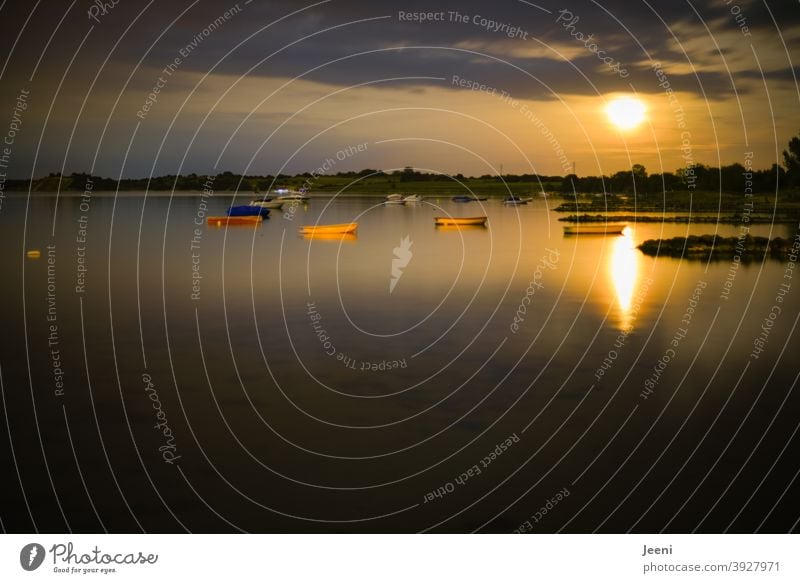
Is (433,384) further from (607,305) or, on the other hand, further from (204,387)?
(607,305)

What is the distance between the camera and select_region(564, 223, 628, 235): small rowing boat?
217 feet

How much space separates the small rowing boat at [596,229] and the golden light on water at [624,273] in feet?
12.3

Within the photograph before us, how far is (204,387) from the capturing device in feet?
64.7

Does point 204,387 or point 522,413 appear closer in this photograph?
point 522,413

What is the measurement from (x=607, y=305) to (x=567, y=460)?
17624mm

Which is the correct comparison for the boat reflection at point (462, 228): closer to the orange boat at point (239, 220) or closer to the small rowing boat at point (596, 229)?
the small rowing boat at point (596, 229)

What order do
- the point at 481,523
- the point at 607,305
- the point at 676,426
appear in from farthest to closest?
the point at 607,305 < the point at 676,426 < the point at 481,523

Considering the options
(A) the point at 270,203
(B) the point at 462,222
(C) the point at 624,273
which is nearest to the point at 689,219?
(B) the point at 462,222

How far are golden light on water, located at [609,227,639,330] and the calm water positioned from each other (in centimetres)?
29

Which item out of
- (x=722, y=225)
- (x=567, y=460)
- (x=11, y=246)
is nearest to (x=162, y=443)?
(x=567, y=460)

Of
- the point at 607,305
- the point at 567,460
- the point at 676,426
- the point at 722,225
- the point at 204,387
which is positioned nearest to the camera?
the point at 567,460

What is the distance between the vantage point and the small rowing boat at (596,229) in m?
66.0

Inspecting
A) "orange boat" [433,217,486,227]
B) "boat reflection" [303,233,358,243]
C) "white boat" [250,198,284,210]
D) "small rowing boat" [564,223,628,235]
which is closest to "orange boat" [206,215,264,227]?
"white boat" [250,198,284,210]

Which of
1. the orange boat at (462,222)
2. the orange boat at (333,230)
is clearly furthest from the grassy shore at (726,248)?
the orange boat at (462,222)
